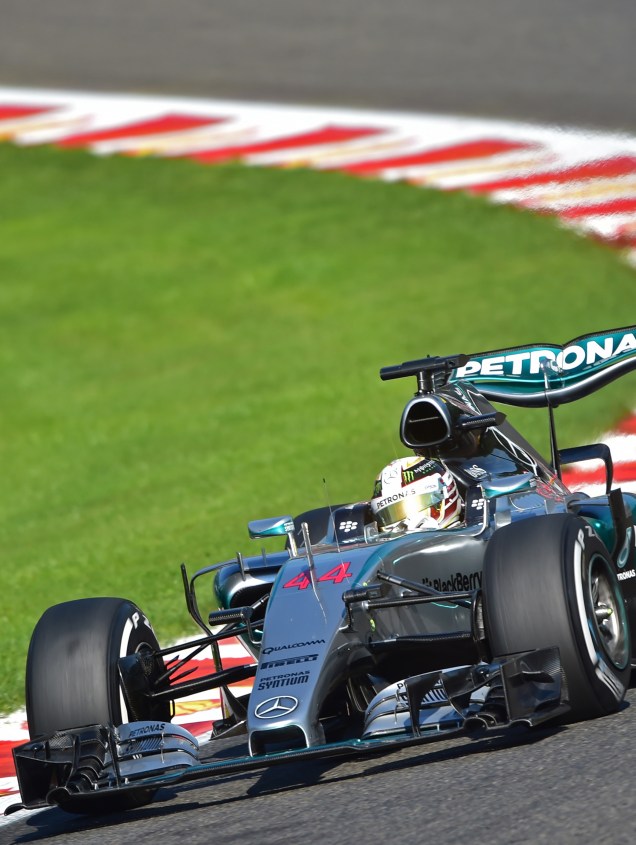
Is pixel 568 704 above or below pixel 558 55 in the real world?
below

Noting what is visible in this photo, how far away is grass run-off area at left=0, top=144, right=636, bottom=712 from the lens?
11414 millimetres

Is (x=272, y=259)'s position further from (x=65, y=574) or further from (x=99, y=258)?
(x=65, y=574)

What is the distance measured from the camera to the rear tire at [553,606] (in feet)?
17.3

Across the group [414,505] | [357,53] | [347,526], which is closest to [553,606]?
[414,505]

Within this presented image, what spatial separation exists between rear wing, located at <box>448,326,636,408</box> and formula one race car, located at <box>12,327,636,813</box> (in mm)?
601

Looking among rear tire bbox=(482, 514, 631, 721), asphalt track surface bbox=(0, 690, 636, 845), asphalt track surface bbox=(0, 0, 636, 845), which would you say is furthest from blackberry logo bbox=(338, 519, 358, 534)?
asphalt track surface bbox=(0, 0, 636, 845)

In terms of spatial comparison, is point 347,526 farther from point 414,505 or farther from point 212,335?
point 212,335

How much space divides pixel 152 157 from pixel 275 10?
3645 millimetres

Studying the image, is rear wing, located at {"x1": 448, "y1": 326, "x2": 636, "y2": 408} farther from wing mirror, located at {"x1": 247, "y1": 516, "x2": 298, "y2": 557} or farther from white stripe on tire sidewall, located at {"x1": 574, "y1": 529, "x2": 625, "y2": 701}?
white stripe on tire sidewall, located at {"x1": 574, "y1": 529, "x2": 625, "y2": 701}

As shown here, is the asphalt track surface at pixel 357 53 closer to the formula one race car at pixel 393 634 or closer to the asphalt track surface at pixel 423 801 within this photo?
A: the formula one race car at pixel 393 634

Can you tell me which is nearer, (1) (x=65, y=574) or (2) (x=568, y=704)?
(2) (x=568, y=704)

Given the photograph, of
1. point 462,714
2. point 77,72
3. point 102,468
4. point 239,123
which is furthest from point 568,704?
point 77,72

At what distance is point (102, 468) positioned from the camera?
520 inches

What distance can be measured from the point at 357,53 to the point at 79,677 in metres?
14.8
